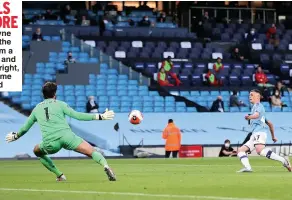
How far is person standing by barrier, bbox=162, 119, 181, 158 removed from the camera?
3425 cm

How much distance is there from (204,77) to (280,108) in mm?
4070

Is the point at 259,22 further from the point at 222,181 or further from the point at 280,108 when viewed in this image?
the point at 222,181

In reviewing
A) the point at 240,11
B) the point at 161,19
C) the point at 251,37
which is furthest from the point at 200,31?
the point at 240,11

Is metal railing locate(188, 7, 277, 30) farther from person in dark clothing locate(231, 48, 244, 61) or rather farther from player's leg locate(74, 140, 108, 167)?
player's leg locate(74, 140, 108, 167)

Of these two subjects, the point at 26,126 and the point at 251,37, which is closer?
the point at 26,126

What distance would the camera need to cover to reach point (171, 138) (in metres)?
34.3

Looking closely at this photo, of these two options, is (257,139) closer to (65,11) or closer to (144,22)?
(144,22)

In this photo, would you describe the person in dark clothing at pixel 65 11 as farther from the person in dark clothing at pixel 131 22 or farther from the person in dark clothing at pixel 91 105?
the person in dark clothing at pixel 91 105

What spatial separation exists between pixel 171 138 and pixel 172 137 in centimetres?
8

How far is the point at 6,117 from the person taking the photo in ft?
117

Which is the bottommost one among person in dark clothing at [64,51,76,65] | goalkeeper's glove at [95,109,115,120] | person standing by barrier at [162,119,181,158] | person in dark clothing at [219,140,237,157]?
person in dark clothing at [219,140,237,157]

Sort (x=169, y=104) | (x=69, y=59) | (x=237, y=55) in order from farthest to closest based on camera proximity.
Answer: (x=237, y=55) < (x=69, y=59) < (x=169, y=104)

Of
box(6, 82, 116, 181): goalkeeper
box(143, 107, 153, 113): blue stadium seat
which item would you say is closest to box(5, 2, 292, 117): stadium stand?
box(143, 107, 153, 113): blue stadium seat

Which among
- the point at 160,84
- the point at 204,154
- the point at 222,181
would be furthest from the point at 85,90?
the point at 222,181
